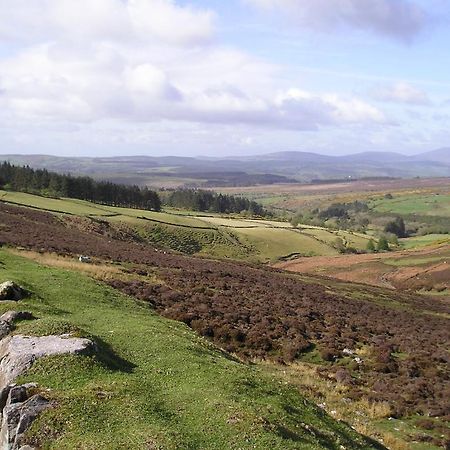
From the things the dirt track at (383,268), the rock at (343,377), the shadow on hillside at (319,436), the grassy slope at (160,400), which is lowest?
the dirt track at (383,268)

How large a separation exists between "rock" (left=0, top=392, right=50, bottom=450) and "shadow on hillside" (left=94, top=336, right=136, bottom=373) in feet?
10.7

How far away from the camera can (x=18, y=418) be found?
14055 mm

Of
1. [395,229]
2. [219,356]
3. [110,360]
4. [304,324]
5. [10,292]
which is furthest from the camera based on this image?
[395,229]

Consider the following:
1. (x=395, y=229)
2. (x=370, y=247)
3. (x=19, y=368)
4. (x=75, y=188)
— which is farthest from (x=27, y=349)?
(x=395, y=229)

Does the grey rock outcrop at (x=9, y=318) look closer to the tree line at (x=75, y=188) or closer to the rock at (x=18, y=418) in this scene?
the rock at (x=18, y=418)

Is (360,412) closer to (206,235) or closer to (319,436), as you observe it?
(319,436)

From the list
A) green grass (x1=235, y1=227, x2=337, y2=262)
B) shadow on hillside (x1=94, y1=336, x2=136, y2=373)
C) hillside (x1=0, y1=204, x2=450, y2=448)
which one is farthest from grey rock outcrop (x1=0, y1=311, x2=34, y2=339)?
green grass (x1=235, y1=227, x2=337, y2=262)

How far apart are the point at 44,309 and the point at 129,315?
17.1ft

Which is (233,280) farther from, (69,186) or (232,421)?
(69,186)

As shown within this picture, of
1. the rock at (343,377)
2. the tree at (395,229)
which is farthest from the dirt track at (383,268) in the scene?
the tree at (395,229)

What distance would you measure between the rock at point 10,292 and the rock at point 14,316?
3.54 metres

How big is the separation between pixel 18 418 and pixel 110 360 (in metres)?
4.43

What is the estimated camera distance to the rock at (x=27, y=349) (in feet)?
54.6

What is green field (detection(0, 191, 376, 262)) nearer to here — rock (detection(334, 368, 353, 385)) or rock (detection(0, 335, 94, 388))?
rock (detection(334, 368, 353, 385))
